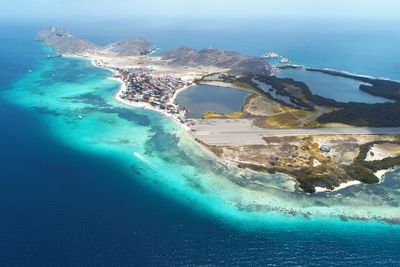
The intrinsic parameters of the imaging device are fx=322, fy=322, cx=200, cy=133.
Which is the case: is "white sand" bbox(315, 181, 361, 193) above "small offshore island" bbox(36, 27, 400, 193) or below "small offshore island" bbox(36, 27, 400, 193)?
below

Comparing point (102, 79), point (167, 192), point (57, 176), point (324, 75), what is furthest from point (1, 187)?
point (324, 75)

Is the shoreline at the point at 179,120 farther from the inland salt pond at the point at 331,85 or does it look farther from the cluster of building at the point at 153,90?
the inland salt pond at the point at 331,85

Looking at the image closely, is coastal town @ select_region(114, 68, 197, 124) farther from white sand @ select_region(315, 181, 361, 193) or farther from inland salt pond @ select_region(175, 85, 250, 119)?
white sand @ select_region(315, 181, 361, 193)

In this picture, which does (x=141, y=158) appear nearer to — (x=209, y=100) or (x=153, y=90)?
(x=209, y=100)

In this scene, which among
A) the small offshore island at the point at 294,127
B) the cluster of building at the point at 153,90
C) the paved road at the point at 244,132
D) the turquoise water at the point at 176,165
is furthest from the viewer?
the cluster of building at the point at 153,90

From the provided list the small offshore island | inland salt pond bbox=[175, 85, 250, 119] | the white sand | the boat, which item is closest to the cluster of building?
the small offshore island

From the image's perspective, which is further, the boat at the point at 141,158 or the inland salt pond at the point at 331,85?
the inland salt pond at the point at 331,85

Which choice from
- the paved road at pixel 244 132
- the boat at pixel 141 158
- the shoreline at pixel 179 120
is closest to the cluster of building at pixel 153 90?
the shoreline at pixel 179 120
